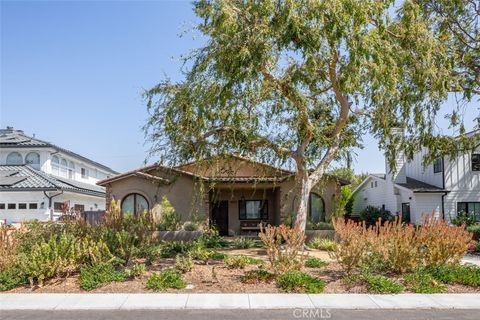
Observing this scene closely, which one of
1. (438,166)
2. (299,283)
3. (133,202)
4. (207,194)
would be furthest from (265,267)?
(438,166)

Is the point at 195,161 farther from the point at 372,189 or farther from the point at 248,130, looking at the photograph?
the point at 372,189

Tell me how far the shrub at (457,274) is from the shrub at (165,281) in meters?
6.34

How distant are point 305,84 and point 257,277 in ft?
20.8

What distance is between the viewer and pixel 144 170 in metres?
23.8

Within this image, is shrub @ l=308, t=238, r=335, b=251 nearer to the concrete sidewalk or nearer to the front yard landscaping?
the front yard landscaping

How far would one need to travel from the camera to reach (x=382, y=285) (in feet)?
33.2

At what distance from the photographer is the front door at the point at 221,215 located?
25891 millimetres

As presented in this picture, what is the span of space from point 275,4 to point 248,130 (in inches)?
178

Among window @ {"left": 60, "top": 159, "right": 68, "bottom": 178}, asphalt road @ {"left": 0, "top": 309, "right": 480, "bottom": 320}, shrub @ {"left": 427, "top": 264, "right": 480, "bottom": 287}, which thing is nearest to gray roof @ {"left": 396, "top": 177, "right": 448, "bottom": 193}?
shrub @ {"left": 427, "top": 264, "right": 480, "bottom": 287}

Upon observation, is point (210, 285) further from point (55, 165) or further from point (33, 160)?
point (55, 165)

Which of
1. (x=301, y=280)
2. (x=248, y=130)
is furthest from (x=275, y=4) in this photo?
(x=301, y=280)

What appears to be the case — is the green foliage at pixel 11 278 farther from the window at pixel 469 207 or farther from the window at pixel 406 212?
the window at pixel 469 207

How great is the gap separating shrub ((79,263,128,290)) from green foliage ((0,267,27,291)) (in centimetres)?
138

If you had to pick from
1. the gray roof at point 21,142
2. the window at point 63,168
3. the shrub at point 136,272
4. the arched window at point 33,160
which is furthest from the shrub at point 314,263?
the window at point 63,168
